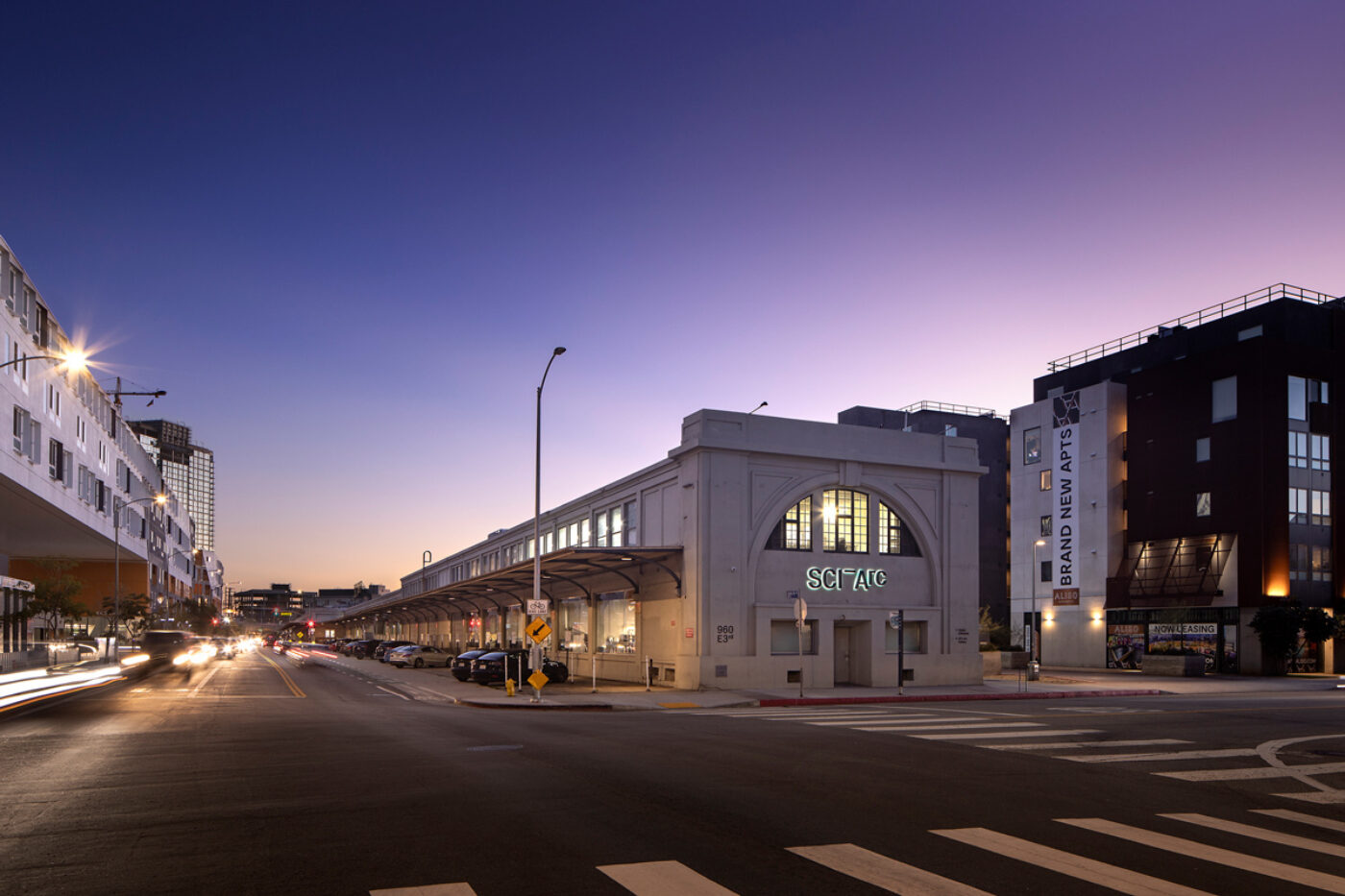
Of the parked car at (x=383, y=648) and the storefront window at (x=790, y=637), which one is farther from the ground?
the storefront window at (x=790, y=637)

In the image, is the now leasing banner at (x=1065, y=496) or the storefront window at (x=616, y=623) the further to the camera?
the now leasing banner at (x=1065, y=496)

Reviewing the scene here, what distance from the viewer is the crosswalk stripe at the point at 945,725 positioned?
20906 millimetres

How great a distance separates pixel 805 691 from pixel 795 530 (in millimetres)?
6391

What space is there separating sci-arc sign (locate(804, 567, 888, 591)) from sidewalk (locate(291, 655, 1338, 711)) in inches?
154

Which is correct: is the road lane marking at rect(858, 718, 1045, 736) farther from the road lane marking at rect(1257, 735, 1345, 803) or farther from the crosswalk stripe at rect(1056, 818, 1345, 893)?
the crosswalk stripe at rect(1056, 818, 1345, 893)

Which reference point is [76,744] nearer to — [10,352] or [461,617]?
[10,352]

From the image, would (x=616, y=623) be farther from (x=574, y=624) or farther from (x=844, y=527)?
(x=844, y=527)

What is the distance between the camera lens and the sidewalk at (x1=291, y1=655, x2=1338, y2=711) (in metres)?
29.4

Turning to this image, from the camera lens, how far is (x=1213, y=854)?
29.8ft

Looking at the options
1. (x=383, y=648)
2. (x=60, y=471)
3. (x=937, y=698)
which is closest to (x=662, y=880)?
(x=937, y=698)

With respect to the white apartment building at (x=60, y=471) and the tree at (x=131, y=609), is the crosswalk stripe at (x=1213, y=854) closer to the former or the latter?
the white apartment building at (x=60, y=471)

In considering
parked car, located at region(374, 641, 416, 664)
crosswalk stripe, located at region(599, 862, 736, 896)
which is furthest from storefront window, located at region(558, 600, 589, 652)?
crosswalk stripe, located at region(599, 862, 736, 896)

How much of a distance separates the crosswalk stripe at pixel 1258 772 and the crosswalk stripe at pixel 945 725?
252 inches

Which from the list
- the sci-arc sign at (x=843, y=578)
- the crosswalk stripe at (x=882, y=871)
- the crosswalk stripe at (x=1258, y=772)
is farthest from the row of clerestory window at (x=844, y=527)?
the crosswalk stripe at (x=882, y=871)
